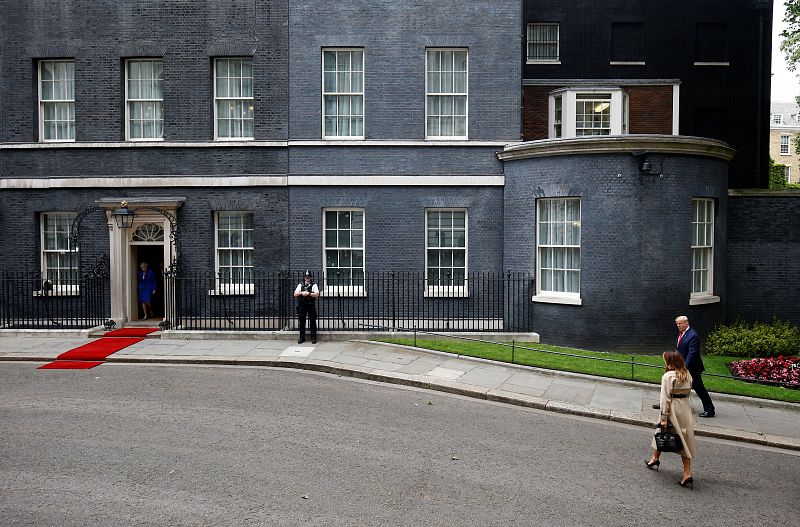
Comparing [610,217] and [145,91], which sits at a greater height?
[145,91]

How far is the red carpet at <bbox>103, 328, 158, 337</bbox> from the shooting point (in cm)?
1580

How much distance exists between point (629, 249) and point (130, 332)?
1262 cm

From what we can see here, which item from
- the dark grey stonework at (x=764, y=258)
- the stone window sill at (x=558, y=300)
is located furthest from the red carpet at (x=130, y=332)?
the dark grey stonework at (x=764, y=258)

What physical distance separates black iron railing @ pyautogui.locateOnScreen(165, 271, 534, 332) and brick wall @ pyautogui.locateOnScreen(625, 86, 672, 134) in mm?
8716

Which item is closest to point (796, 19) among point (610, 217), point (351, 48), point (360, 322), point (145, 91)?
point (610, 217)

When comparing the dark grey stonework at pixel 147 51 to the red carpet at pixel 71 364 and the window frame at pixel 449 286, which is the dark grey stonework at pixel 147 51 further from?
the red carpet at pixel 71 364

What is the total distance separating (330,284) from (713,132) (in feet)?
70.0

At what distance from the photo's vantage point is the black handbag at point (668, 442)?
7.26 m

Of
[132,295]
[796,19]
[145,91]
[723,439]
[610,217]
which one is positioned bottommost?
[723,439]

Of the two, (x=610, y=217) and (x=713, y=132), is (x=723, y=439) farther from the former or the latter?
(x=713, y=132)

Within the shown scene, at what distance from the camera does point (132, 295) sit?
57.4 ft

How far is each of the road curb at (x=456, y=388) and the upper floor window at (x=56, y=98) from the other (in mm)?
7233

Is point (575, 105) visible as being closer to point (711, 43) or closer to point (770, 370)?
point (770, 370)

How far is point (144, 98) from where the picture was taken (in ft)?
57.5
